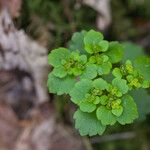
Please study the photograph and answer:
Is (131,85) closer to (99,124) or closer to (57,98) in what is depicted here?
(99,124)

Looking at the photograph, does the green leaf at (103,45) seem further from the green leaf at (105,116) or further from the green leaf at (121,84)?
the green leaf at (105,116)

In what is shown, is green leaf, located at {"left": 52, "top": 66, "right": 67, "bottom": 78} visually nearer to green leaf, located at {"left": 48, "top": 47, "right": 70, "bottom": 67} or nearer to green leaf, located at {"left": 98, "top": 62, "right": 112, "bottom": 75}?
green leaf, located at {"left": 48, "top": 47, "right": 70, "bottom": 67}

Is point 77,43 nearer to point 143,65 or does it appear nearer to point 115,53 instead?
point 115,53

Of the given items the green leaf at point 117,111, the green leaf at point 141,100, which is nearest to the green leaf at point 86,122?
the green leaf at point 117,111

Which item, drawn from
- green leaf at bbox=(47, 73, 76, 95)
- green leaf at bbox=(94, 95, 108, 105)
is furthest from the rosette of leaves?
green leaf at bbox=(47, 73, 76, 95)

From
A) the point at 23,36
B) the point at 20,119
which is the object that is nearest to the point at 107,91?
the point at 23,36

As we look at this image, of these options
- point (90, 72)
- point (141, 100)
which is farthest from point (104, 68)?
point (141, 100)
